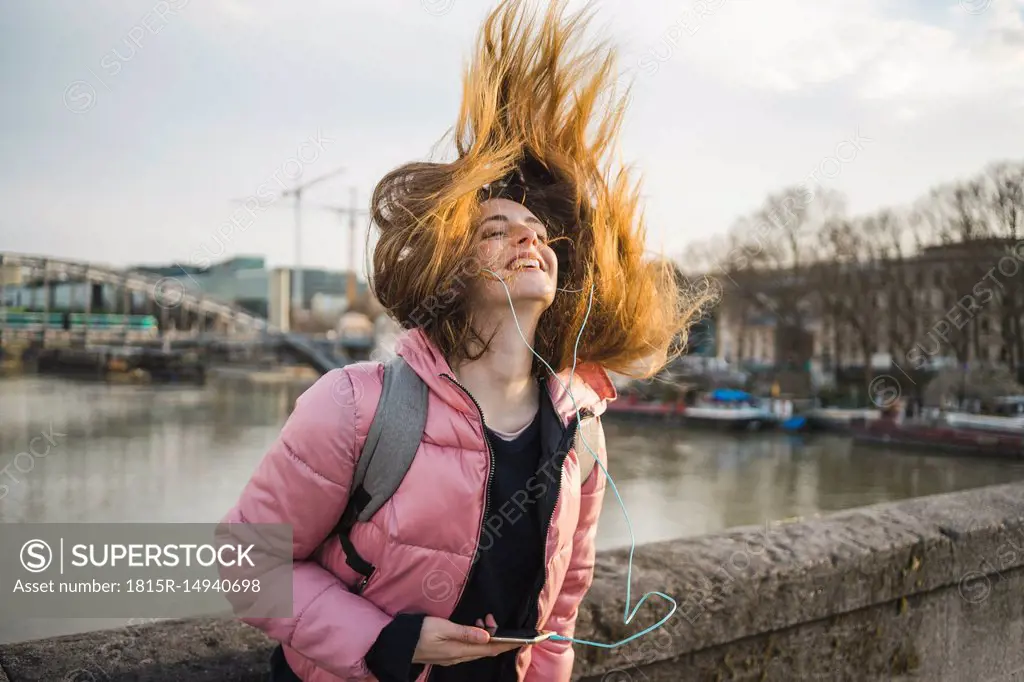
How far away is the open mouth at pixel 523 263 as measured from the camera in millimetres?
1091

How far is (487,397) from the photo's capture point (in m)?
1.10

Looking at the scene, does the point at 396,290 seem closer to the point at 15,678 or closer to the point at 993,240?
the point at 15,678

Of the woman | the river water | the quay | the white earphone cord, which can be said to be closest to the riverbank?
the river water

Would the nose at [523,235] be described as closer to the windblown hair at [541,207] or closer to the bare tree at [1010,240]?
the windblown hair at [541,207]

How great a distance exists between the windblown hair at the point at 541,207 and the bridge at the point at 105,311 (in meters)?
30.4

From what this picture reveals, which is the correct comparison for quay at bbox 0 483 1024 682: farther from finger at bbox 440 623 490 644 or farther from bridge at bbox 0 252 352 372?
bridge at bbox 0 252 352 372

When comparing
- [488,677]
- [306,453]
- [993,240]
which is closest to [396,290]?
[306,453]

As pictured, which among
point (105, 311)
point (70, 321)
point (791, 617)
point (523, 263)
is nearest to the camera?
point (523, 263)

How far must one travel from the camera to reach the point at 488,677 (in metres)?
1.06

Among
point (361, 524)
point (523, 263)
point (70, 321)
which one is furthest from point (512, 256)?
point (70, 321)

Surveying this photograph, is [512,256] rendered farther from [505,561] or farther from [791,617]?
[791,617]

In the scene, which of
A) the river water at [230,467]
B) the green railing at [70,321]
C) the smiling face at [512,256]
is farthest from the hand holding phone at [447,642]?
the green railing at [70,321]

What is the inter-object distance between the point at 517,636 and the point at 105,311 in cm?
3790

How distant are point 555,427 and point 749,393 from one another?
3302 cm
